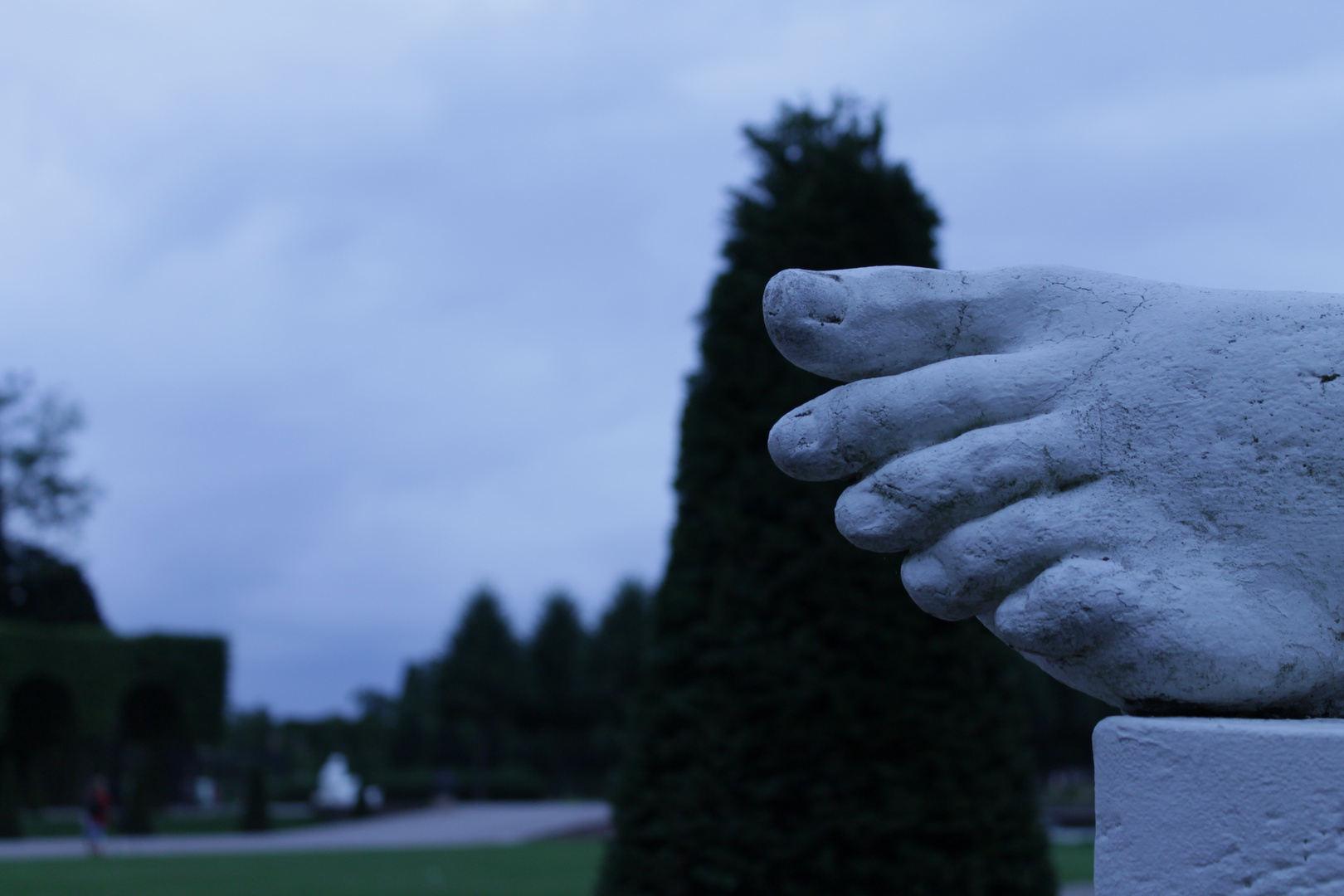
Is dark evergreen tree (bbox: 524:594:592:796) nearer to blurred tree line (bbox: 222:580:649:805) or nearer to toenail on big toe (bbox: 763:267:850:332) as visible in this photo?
blurred tree line (bbox: 222:580:649:805)

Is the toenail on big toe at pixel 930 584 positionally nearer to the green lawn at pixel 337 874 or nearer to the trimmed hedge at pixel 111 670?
the green lawn at pixel 337 874

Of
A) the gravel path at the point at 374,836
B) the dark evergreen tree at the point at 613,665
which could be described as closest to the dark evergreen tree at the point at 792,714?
the gravel path at the point at 374,836

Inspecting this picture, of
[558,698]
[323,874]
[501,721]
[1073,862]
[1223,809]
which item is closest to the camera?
[1223,809]

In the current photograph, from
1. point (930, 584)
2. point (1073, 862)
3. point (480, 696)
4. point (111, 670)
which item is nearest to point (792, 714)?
point (930, 584)

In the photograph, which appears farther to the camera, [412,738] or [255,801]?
[412,738]

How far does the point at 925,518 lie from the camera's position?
1509 mm

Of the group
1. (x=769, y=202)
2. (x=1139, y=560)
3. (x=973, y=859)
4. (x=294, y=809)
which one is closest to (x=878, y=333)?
(x=1139, y=560)

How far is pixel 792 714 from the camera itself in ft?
15.8

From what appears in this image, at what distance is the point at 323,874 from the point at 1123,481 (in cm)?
1331

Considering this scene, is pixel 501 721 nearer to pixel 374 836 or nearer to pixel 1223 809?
pixel 374 836

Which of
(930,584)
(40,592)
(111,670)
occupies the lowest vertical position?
(111,670)

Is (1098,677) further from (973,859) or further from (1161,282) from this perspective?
(973,859)

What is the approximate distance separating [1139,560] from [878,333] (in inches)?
18.1

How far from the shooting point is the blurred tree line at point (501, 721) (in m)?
33.2
